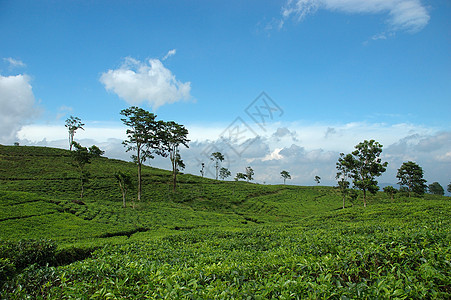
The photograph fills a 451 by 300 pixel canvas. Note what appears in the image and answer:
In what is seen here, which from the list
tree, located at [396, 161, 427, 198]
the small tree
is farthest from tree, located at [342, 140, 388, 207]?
tree, located at [396, 161, 427, 198]

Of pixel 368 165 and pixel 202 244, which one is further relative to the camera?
pixel 368 165

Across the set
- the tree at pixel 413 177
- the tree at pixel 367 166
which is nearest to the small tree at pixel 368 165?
the tree at pixel 367 166

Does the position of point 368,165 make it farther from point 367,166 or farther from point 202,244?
point 202,244

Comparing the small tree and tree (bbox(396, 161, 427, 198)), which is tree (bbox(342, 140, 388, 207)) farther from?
tree (bbox(396, 161, 427, 198))

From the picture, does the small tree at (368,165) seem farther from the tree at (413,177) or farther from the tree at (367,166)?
the tree at (413,177)

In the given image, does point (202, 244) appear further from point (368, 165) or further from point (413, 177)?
point (413, 177)

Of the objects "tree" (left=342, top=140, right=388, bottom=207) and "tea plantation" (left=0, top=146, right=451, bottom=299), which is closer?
"tea plantation" (left=0, top=146, right=451, bottom=299)

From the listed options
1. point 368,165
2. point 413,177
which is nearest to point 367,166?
point 368,165

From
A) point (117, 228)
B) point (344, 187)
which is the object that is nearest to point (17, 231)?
point (117, 228)

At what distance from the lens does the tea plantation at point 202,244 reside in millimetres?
3211

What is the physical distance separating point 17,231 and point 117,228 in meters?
6.73

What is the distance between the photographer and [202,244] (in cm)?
983

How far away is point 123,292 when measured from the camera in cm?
337

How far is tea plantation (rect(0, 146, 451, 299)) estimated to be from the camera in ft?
10.5
